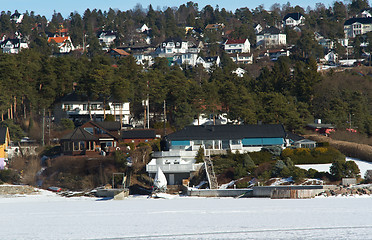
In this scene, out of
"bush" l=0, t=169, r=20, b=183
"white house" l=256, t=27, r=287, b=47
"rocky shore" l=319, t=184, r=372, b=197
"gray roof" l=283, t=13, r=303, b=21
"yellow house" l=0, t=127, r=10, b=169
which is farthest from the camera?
"gray roof" l=283, t=13, r=303, b=21

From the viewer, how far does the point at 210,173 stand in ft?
149

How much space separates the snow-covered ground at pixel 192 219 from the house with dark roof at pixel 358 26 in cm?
12472

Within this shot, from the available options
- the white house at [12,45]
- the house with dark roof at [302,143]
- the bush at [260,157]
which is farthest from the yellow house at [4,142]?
the white house at [12,45]

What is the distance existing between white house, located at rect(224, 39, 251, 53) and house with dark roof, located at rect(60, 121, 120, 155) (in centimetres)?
8639

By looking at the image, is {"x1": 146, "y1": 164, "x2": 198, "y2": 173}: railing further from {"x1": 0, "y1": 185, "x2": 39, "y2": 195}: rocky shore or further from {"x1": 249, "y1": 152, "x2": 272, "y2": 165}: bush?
{"x1": 0, "y1": 185, "x2": 39, "y2": 195}: rocky shore

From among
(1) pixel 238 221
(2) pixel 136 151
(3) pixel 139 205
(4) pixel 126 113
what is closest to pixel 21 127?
(4) pixel 126 113

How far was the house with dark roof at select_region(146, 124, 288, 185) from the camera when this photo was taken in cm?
4888

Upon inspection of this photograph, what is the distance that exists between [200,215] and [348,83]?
48003 millimetres

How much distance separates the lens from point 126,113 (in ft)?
228

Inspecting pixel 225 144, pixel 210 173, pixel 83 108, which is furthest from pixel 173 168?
pixel 83 108

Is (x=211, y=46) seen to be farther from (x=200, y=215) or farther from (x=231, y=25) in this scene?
(x=200, y=215)

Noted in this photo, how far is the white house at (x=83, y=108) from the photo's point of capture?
69.0 metres

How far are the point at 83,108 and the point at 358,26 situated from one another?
107 metres

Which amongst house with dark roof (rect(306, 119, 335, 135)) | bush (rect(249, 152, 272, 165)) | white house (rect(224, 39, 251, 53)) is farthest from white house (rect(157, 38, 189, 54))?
bush (rect(249, 152, 272, 165))
